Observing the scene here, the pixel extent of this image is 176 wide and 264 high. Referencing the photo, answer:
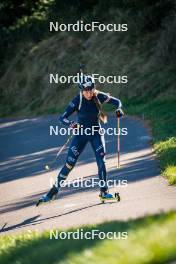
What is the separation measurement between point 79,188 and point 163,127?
258 inches

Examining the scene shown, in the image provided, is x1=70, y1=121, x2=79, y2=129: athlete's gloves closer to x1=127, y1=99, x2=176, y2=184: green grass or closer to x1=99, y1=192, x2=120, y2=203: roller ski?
x1=99, y1=192, x2=120, y2=203: roller ski

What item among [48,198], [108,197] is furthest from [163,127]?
[108,197]

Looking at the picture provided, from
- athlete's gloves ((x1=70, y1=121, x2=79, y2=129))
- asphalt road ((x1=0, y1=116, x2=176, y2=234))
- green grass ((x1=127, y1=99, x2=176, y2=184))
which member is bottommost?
asphalt road ((x1=0, y1=116, x2=176, y2=234))

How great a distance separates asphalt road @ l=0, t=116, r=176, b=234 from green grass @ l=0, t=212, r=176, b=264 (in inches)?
87.7

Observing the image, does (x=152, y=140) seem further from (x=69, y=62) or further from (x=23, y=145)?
(x=69, y=62)

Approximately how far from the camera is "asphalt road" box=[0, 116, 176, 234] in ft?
36.0

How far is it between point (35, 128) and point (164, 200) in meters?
18.2

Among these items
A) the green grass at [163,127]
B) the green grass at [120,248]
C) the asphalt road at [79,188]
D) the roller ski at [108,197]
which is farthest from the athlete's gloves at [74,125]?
the green grass at [120,248]

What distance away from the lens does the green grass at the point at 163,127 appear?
13.8m

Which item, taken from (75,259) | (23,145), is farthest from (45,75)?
(75,259)

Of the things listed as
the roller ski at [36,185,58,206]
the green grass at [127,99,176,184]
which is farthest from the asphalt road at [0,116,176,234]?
the green grass at [127,99,176,184]

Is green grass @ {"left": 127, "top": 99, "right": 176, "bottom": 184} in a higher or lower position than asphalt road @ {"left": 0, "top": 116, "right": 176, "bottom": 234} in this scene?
higher

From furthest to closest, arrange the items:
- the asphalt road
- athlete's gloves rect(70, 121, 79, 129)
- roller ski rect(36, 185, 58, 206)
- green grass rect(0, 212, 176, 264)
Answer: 1. roller ski rect(36, 185, 58, 206)
2. athlete's gloves rect(70, 121, 79, 129)
3. the asphalt road
4. green grass rect(0, 212, 176, 264)

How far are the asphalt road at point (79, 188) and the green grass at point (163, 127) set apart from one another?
0.71 ft
